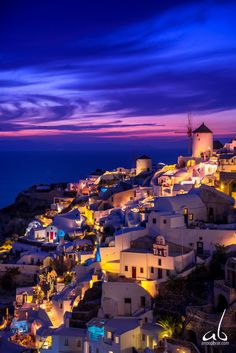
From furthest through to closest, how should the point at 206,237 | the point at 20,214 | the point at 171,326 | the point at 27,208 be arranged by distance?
the point at 27,208 < the point at 20,214 < the point at 206,237 < the point at 171,326

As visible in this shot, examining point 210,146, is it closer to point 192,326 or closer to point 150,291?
point 150,291

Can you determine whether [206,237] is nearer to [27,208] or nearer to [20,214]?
[20,214]

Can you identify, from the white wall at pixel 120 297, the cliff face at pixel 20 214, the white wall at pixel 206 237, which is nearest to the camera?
the white wall at pixel 120 297

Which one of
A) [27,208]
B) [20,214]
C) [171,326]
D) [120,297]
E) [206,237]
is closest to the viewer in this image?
[171,326]

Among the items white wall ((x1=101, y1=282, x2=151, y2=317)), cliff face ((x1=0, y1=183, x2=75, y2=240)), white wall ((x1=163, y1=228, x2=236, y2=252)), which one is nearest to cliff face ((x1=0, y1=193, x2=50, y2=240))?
cliff face ((x1=0, y1=183, x2=75, y2=240))

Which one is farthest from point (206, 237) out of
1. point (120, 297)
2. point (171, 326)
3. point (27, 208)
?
point (27, 208)

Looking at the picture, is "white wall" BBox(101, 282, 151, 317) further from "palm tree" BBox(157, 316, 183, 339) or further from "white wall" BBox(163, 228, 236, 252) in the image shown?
"white wall" BBox(163, 228, 236, 252)

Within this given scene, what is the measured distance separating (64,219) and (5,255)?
173 inches

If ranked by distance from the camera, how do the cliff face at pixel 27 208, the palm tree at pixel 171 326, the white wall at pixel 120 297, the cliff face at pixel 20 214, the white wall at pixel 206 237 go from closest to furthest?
the palm tree at pixel 171 326 → the white wall at pixel 120 297 → the white wall at pixel 206 237 → the cliff face at pixel 20 214 → the cliff face at pixel 27 208

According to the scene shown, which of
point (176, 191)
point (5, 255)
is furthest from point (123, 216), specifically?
point (5, 255)

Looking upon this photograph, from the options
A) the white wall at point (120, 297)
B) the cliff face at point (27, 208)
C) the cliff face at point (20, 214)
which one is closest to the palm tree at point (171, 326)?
the white wall at point (120, 297)

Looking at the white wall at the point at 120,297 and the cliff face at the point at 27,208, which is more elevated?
the cliff face at the point at 27,208

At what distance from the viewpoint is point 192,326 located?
16641 mm

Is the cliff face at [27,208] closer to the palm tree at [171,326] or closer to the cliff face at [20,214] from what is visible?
the cliff face at [20,214]
